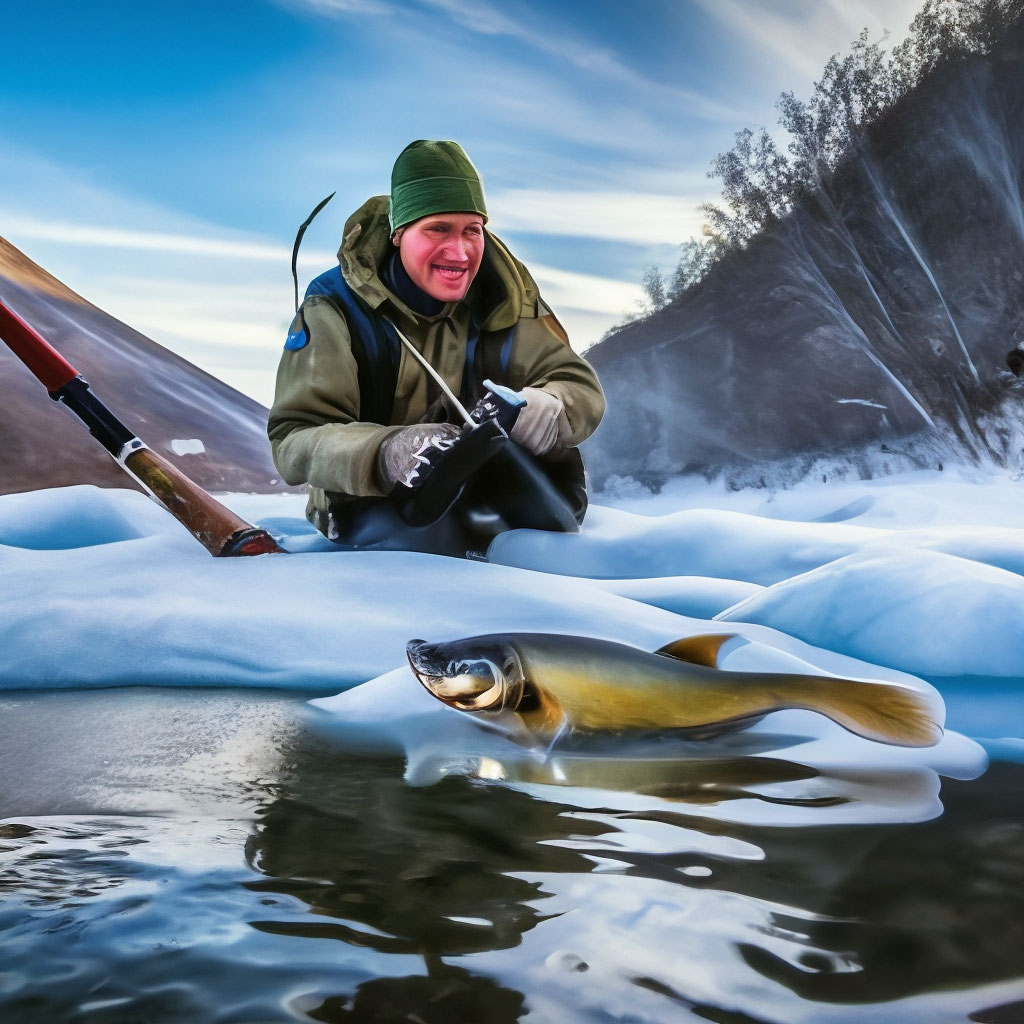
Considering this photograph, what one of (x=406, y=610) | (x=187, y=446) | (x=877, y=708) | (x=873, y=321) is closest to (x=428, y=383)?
(x=406, y=610)

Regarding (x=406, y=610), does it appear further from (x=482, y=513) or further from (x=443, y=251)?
(x=443, y=251)

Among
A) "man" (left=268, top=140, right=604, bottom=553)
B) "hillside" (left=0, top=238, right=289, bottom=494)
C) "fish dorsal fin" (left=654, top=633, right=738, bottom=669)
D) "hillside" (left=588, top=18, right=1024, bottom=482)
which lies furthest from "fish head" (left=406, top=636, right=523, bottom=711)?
"hillside" (left=588, top=18, right=1024, bottom=482)

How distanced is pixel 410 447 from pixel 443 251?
41 cm

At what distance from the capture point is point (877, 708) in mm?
830

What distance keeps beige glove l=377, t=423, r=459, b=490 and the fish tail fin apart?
35.6 inches

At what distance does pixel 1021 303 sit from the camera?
411 cm

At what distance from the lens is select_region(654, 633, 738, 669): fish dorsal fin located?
943 mm

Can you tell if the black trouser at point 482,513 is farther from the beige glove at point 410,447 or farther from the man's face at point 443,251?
the man's face at point 443,251

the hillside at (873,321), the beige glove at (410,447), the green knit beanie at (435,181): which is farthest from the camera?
the hillside at (873,321)

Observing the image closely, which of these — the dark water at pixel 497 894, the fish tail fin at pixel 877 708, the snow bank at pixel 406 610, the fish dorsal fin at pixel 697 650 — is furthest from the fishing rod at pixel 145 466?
the fish tail fin at pixel 877 708

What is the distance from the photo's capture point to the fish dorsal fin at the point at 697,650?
3.10 feet

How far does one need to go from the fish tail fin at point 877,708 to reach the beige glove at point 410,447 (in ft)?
2.97

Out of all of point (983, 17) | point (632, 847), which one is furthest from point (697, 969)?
point (983, 17)

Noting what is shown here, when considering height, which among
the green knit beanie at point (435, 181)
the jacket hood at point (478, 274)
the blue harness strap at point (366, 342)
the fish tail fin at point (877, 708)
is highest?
the green knit beanie at point (435, 181)
